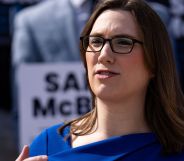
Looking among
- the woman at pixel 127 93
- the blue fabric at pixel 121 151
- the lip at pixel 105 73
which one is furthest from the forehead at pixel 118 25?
the blue fabric at pixel 121 151

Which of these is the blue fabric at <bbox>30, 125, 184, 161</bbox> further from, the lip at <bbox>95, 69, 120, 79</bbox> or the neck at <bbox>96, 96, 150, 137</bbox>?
the lip at <bbox>95, 69, 120, 79</bbox>

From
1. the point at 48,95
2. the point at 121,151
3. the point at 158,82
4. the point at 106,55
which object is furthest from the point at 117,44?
the point at 48,95

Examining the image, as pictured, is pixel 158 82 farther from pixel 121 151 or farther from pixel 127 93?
pixel 121 151

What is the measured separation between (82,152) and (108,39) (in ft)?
1.08

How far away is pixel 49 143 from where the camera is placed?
1.91 m

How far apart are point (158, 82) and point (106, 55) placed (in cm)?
21

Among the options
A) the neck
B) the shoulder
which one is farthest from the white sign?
the neck

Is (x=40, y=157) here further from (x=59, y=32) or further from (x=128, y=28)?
(x=59, y=32)

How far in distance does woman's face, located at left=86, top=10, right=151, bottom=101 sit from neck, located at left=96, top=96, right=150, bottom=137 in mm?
34

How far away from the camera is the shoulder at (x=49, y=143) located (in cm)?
188

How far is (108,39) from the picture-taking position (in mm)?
1769

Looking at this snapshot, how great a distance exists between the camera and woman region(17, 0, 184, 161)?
5.83 ft

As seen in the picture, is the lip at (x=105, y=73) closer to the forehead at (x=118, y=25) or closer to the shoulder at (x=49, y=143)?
the forehead at (x=118, y=25)

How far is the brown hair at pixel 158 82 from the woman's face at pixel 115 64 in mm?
26
